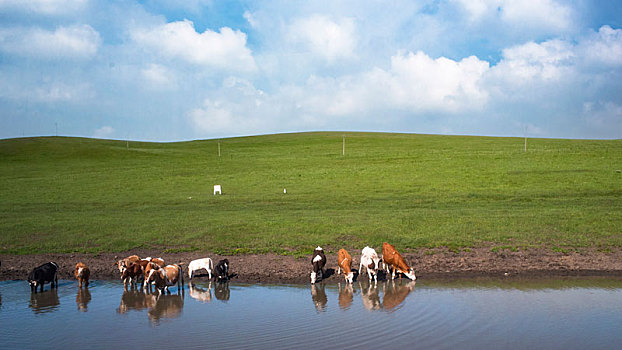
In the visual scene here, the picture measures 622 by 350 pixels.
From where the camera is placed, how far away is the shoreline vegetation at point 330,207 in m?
22.9

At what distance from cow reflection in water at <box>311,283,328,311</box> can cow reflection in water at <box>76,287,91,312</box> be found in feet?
23.2

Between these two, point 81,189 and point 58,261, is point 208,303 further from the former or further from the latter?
point 81,189

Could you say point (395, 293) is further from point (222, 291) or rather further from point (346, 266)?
point (222, 291)

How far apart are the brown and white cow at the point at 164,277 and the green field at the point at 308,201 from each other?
20.4 ft

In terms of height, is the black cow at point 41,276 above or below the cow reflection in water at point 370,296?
above

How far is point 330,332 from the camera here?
12719 millimetres

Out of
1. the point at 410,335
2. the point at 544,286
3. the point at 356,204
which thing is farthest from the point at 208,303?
the point at 356,204

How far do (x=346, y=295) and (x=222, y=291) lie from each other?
4362mm

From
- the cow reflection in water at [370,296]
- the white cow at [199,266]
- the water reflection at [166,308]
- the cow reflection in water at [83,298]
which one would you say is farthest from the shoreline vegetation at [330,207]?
the cow reflection in water at [83,298]

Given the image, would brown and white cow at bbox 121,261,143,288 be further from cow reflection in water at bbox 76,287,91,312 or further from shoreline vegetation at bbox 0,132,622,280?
shoreline vegetation at bbox 0,132,622,280

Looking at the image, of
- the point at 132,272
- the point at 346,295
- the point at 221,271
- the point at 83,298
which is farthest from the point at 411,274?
the point at 83,298

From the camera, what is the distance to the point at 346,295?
55.0 ft

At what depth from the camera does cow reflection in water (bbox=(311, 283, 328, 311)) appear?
15.4m

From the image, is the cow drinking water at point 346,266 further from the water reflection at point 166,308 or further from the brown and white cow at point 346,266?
the water reflection at point 166,308
